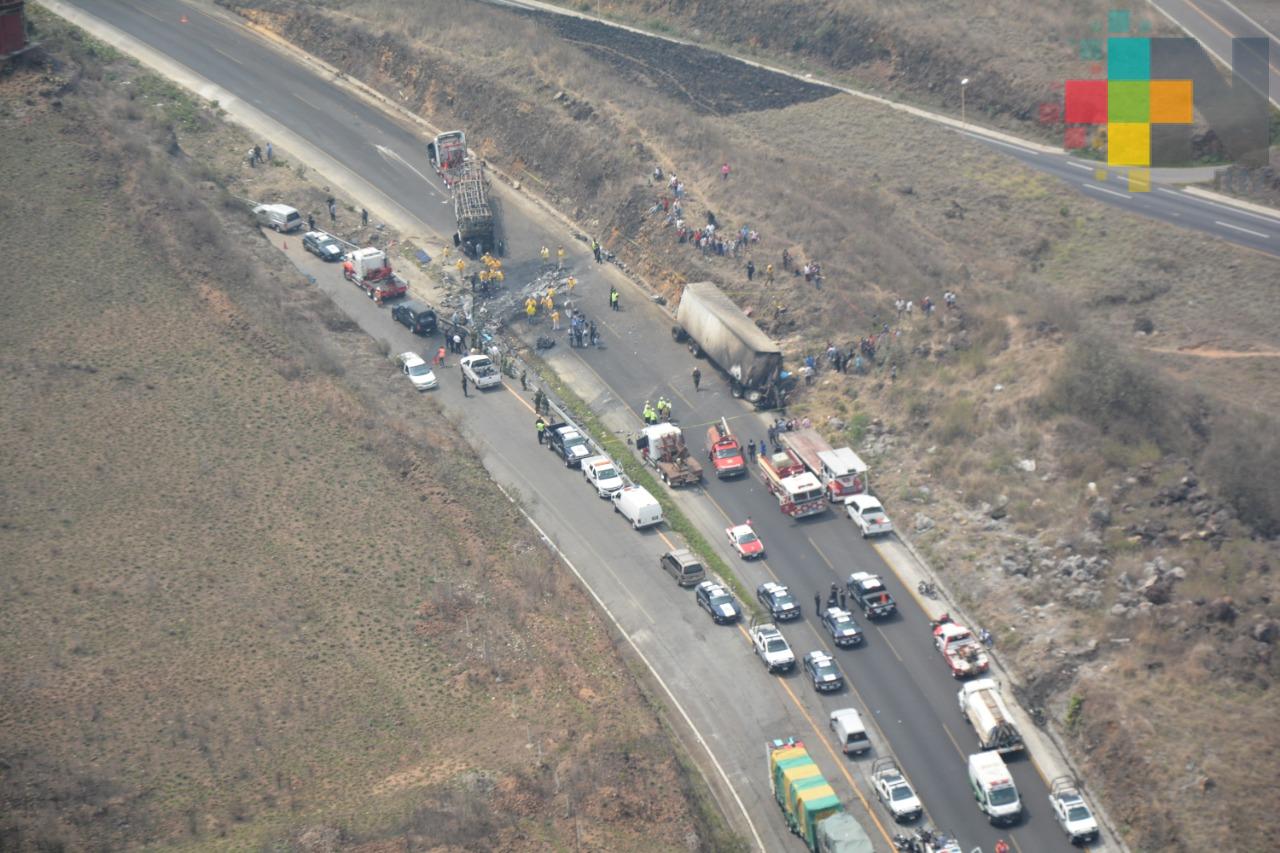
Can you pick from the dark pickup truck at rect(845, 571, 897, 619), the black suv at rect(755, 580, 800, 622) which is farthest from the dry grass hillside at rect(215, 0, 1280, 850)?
the black suv at rect(755, 580, 800, 622)

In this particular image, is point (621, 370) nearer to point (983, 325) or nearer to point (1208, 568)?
point (983, 325)

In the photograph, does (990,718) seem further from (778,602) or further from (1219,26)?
(1219,26)

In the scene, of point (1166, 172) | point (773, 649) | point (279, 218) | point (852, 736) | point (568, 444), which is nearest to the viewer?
point (852, 736)

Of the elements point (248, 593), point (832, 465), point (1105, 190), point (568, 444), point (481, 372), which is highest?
point (248, 593)

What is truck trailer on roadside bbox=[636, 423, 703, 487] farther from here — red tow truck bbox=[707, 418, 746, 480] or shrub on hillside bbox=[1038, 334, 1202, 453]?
shrub on hillside bbox=[1038, 334, 1202, 453]

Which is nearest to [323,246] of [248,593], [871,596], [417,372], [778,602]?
[417,372]
